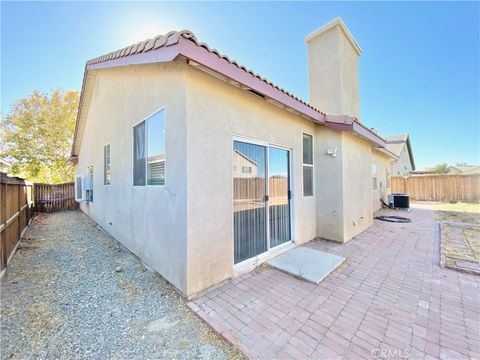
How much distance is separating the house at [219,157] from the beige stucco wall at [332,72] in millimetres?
36

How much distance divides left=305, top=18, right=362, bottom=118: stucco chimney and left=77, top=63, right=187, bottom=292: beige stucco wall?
5.58 meters

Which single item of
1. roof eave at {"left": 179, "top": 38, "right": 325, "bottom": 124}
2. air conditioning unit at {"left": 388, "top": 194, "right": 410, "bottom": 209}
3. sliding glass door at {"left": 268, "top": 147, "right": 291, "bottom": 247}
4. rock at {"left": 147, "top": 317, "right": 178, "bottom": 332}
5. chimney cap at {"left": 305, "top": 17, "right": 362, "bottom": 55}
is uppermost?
chimney cap at {"left": 305, "top": 17, "right": 362, "bottom": 55}

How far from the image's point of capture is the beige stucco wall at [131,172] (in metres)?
3.26

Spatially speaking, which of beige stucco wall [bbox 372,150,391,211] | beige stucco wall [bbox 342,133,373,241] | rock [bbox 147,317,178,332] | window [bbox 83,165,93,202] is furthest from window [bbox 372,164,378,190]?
window [bbox 83,165,93,202]

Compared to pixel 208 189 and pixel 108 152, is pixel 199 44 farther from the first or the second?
pixel 108 152

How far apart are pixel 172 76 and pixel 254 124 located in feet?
5.81

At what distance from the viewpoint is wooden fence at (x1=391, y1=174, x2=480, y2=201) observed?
15633 mm

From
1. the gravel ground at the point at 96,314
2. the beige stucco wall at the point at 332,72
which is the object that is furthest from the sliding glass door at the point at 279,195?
the beige stucco wall at the point at 332,72

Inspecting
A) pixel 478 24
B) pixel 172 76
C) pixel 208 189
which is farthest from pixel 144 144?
pixel 478 24

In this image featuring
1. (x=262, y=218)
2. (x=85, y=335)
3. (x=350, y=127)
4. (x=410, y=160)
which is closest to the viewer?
(x=85, y=335)

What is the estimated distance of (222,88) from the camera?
→ 3.59m

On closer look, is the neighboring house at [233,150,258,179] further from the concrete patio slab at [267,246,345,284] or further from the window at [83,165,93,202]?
the window at [83,165,93,202]

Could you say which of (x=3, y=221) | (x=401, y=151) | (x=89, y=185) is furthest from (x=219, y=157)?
(x=401, y=151)

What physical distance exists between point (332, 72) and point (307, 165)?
355 cm
